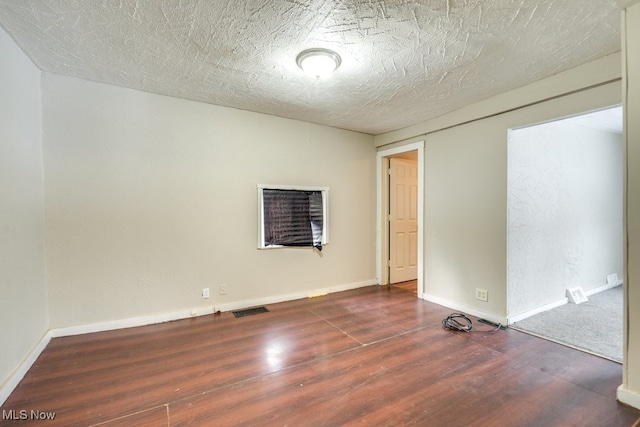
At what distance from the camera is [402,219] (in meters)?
4.70

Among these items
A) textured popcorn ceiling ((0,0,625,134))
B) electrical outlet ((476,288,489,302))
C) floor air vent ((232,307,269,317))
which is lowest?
floor air vent ((232,307,269,317))

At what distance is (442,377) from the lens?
2029mm

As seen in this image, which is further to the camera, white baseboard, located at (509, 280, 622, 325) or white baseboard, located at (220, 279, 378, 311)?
white baseboard, located at (220, 279, 378, 311)

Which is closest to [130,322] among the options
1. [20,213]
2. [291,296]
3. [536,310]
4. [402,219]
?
[20,213]

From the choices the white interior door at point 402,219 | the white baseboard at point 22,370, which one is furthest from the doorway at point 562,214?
the white baseboard at point 22,370

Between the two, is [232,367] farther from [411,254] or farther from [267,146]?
[411,254]

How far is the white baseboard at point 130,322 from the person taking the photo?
192 centimetres

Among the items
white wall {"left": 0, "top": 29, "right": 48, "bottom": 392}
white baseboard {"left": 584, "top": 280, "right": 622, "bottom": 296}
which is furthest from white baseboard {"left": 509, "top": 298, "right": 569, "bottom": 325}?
white wall {"left": 0, "top": 29, "right": 48, "bottom": 392}

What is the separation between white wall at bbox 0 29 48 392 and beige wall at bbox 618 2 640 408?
160 inches

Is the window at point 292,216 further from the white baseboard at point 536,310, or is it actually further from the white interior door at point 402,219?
the white baseboard at point 536,310

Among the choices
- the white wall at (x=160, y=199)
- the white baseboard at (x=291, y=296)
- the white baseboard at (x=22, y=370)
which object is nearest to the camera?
the white baseboard at (x=22, y=370)

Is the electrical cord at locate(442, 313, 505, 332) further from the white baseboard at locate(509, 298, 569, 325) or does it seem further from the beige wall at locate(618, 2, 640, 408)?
the beige wall at locate(618, 2, 640, 408)

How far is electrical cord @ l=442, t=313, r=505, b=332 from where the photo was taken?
2.85 metres

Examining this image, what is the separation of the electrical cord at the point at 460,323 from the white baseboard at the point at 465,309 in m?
0.06
